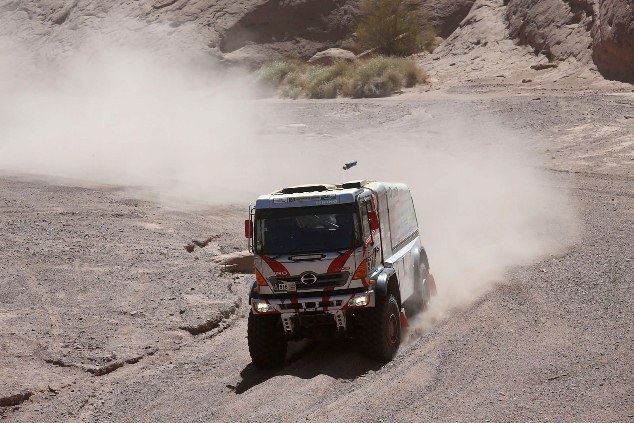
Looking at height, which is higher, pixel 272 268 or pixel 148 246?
pixel 272 268

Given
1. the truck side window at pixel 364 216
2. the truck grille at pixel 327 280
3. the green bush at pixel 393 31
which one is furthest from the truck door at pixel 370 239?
the green bush at pixel 393 31

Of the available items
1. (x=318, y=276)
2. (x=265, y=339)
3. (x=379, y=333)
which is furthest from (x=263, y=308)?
(x=379, y=333)

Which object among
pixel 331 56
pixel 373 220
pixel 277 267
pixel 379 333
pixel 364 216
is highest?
pixel 364 216

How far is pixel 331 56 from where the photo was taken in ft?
170

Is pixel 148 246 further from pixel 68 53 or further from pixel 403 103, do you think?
pixel 68 53

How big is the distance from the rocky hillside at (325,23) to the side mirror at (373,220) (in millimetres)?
24643

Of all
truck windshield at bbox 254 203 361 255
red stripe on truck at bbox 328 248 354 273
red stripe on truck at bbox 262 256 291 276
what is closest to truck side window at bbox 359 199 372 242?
truck windshield at bbox 254 203 361 255

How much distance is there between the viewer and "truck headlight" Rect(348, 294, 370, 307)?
13383 millimetres

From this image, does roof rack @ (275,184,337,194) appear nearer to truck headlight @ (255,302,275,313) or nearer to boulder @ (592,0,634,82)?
truck headlight @ (255,302,275,313)

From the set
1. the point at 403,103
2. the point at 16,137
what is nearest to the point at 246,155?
the point at 403,103

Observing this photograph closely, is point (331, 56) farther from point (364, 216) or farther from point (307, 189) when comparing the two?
point (364, 216)

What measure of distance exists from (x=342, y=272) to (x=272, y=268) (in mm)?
940

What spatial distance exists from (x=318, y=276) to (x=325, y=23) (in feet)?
137

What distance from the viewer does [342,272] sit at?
44.1 feet
